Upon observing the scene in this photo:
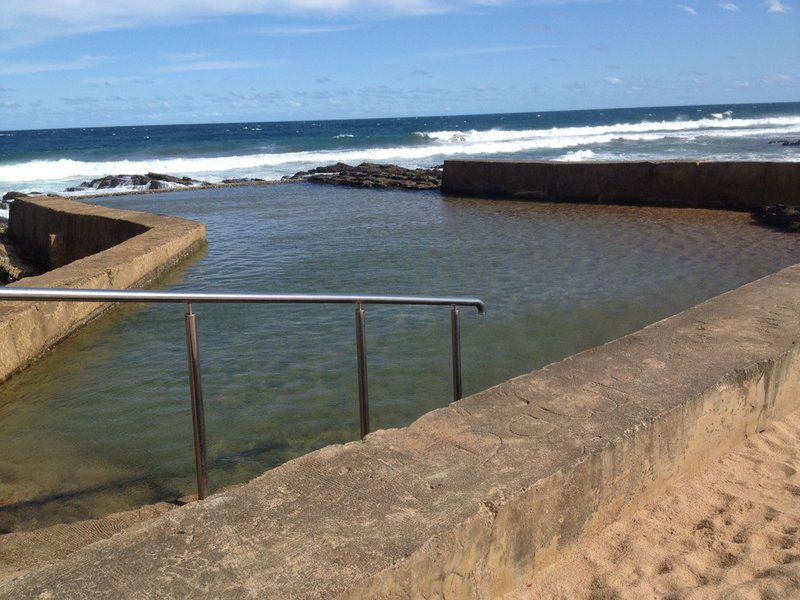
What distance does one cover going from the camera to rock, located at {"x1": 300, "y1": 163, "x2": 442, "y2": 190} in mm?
17203

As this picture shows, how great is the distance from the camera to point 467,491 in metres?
2.24

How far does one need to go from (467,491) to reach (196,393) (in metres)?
1.13

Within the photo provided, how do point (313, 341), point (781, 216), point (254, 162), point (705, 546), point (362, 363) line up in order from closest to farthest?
point (705, 546), point (362, 363), point (313, 341), point (781, 216), point (254, 162)

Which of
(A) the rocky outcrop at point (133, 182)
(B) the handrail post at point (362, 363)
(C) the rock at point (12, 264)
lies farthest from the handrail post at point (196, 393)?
(A) the rocky outcrop at point (133, 182)

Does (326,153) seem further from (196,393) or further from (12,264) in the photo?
(196,393)

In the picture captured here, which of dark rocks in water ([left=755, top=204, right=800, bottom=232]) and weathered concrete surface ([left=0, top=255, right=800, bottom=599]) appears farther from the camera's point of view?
dark rocks in water ([left=755, top=204, right=800, bottom=232])

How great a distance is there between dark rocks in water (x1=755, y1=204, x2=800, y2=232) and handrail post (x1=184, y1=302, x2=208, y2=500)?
8.92 metres

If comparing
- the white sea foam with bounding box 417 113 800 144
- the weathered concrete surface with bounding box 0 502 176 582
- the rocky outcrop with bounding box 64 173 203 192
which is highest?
the white sea foam with bounding box 417 113 800 144

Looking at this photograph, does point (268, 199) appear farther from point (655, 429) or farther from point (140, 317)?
point (655, 429)

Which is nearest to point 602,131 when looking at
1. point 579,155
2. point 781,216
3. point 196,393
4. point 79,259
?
point 579,155

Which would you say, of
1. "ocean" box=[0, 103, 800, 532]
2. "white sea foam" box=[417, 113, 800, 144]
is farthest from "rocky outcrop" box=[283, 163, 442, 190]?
"white sea foam" box=[417, 113, 800, 144]

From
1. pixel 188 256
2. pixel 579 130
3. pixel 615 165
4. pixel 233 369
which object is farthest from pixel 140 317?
pixel 579 130

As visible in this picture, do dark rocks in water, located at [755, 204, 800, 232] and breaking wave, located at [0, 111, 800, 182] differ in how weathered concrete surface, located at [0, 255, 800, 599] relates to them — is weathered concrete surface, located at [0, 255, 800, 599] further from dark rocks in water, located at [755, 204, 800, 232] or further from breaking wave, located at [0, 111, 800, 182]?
breaking wave, located at [0, 111, 800, 182]

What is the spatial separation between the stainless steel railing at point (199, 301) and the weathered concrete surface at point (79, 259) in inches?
44.3
